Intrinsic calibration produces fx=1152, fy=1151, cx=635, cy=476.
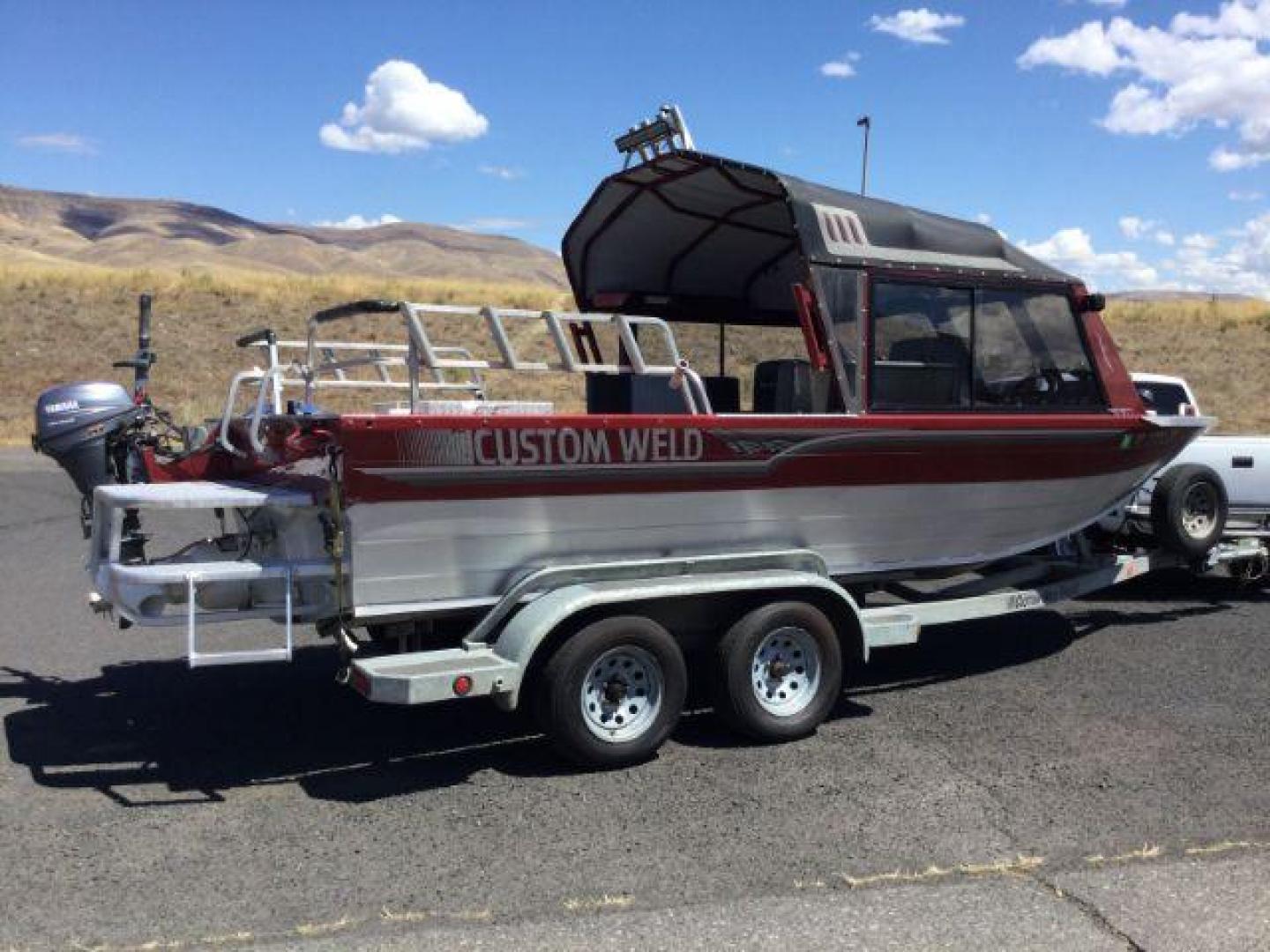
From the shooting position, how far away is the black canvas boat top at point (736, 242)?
584cm

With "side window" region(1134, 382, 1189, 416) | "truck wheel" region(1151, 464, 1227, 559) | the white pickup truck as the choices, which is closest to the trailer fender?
"truck wheel" region(1151, 464, 1227, 559)

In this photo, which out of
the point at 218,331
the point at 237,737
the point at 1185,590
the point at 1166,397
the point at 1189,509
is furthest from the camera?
→ the point at 218,331

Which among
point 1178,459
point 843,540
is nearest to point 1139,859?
point 843,540

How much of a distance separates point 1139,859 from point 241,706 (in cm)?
432

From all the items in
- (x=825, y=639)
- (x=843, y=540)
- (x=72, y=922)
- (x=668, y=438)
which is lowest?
(x=72, y=922)

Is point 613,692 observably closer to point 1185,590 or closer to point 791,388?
point 791,388

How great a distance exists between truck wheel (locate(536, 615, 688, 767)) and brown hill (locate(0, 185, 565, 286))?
102791 mm

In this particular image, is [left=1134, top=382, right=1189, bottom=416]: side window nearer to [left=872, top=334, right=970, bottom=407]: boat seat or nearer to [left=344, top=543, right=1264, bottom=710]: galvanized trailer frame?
[left=344, top=543, right=1264, bottom=710]: galvanized trailer frame

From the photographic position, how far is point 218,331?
1191 inches

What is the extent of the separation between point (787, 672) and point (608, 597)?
3.67 ft

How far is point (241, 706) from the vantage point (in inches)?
238

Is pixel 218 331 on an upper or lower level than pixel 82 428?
upper

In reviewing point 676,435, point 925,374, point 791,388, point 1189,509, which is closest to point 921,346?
point 925,374

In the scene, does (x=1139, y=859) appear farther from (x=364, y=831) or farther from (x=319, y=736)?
(x=319, y=736)
